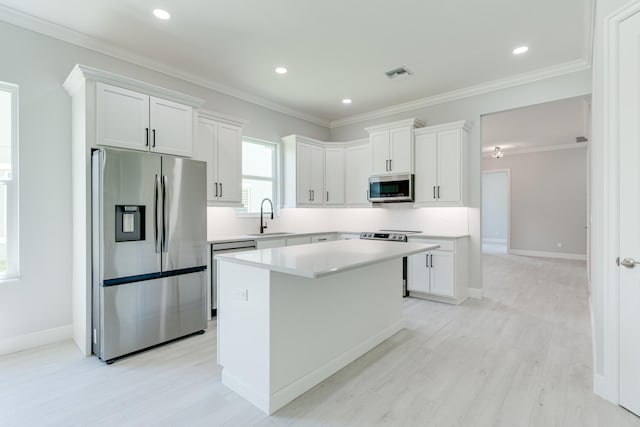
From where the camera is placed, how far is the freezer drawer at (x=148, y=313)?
2656mm

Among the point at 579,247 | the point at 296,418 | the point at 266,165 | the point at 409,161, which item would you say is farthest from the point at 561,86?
the point at 579,247

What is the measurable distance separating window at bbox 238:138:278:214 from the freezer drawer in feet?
5.64

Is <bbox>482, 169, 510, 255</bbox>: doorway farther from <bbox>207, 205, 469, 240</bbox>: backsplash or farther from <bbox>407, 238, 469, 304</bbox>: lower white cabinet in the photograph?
<bbox>407, 238, 469, 304</bbox>: lower white cabinet

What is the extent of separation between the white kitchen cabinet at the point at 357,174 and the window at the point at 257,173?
1282 mm

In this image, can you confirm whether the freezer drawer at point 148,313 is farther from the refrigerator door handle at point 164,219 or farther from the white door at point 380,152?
the white door at point 380,152

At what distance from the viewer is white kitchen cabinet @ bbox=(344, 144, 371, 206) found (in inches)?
214

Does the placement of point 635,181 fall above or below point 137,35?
below

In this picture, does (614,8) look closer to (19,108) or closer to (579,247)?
(19,108)

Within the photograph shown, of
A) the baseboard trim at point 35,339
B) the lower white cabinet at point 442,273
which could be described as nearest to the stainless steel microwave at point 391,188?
the lower white cabinet at point 442,273

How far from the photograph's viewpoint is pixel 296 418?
1.93 meters

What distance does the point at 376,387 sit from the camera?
2262 mm

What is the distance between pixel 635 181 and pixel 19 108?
4720 mm

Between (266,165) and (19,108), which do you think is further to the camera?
(266,165)

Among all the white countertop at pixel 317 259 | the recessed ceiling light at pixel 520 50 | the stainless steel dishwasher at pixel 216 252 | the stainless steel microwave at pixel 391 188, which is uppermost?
the recessed ceiling light at pixel 520 50
